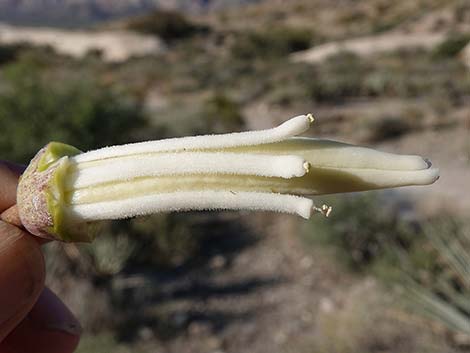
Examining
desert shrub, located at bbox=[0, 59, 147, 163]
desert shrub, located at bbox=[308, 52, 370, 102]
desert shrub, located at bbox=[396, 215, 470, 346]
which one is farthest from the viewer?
desert shrub, located at bbox=[308, 52, 370, 102]

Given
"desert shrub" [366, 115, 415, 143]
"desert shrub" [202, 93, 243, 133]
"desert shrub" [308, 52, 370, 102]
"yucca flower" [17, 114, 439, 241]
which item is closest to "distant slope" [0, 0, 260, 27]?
"desert shrub" [308, 52, 370, 102]

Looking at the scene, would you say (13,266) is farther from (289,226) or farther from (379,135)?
(379,135)

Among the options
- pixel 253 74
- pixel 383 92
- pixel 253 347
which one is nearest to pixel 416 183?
pixel 253 347

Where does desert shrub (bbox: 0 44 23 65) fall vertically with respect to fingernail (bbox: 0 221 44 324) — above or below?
below

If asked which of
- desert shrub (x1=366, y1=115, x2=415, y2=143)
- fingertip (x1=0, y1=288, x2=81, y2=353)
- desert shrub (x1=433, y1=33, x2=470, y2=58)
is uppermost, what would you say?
fingertip (x1=0, y1=288, x2=81, y2=353)

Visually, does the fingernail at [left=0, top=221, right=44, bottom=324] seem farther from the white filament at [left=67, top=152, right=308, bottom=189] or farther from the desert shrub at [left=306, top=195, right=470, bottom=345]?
the desert shrub at [left=306, top=195, right=470, bottom=345]

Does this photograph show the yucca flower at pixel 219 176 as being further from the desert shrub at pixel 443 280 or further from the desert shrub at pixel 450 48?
the desert shrub at pixel 450 48
